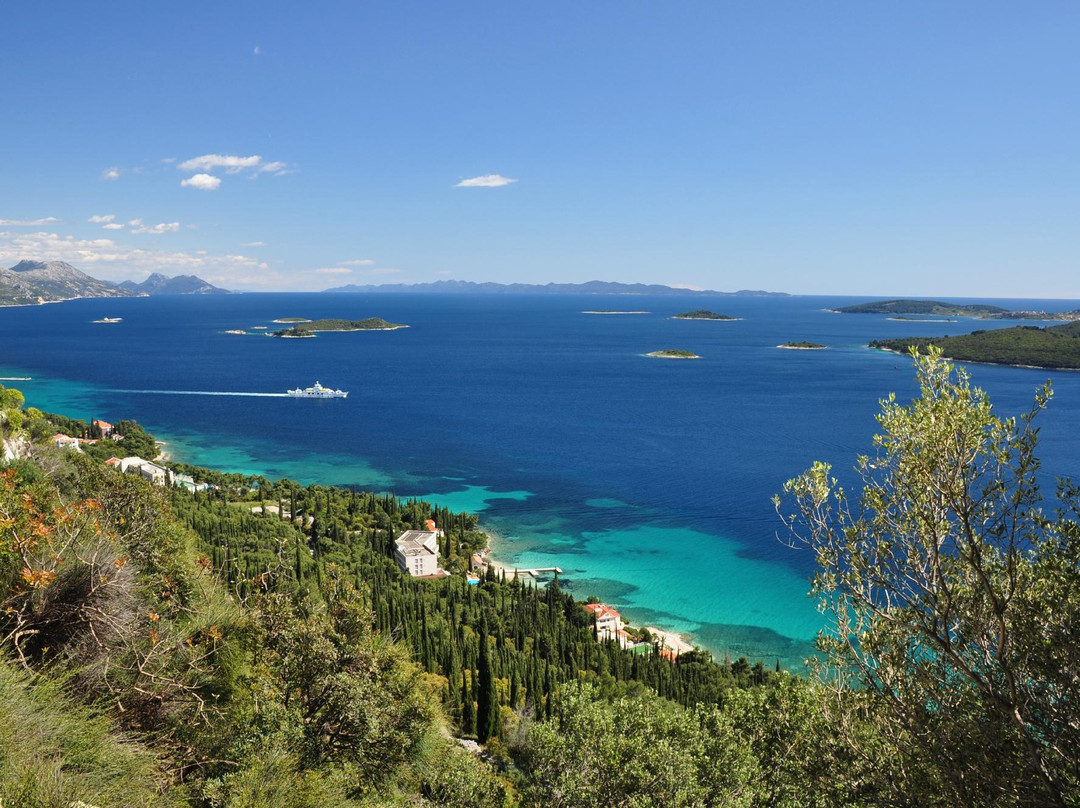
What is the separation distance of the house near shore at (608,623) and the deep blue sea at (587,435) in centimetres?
273

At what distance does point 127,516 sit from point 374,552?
914 inches

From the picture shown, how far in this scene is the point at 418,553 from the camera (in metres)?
40.0

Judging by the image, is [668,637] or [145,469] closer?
[668,637]

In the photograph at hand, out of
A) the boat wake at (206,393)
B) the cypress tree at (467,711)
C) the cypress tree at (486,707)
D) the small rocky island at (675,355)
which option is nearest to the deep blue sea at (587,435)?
the boat wake at (206,393)

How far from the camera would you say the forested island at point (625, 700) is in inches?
281

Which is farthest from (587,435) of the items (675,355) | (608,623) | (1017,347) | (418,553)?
(1017,347)

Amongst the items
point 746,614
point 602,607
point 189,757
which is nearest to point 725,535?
point 746,614

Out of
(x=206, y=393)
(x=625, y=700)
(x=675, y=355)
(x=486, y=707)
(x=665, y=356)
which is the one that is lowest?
(x=486, y=707)

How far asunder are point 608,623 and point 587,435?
41.7m

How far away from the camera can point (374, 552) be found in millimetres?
41312

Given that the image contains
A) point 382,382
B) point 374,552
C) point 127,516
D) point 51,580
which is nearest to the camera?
point 51,580

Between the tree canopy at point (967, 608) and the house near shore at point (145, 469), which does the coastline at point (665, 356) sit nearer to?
the house near shore at point (145, 469)

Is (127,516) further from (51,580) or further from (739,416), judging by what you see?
(739,416)

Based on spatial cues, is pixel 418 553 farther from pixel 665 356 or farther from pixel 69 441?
pixel 665 356
